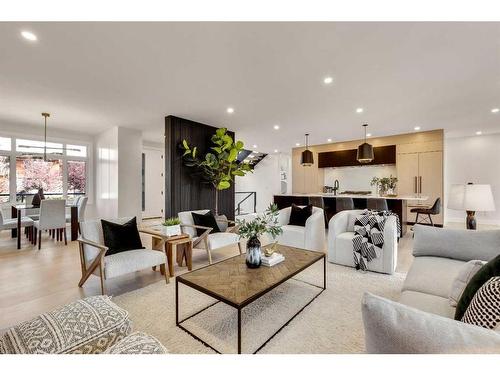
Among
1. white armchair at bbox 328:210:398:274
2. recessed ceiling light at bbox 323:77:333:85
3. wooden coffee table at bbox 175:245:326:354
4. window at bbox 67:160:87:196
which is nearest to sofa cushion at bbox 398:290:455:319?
wooden coffee table at bbox 175:245:326:354

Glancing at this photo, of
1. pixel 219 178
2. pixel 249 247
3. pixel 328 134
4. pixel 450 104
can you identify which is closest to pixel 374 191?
pixel 328 134

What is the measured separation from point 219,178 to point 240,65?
2772 millimetres

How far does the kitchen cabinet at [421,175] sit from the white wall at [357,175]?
18.6 inches

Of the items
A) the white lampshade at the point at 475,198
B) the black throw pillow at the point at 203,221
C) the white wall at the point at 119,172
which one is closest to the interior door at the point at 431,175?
the white lampshade at the point at 475,198

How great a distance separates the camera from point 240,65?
288 cm

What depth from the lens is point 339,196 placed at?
5.94m

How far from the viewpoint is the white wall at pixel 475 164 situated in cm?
669

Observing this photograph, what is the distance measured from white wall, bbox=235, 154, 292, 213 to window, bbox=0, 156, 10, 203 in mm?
7587

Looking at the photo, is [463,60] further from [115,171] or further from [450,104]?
[115,171]

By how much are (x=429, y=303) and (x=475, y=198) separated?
1.94 m

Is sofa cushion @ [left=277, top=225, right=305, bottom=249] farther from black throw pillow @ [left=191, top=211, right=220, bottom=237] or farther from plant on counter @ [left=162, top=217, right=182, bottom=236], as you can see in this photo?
plant on counter @ [left=162, top=217, right=182, bottom=236]

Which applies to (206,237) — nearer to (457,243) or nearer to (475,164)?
(457,243)

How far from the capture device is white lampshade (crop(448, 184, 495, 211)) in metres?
2.57

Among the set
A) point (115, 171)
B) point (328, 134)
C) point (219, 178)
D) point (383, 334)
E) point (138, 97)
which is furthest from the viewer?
point (328, 134)
